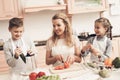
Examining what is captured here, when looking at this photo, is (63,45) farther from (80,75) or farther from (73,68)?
(80,75)

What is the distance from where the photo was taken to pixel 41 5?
13.0ft

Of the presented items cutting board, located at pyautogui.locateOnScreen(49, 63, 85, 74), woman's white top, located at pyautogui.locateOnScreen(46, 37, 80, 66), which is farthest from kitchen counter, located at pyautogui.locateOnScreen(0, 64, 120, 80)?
woman's white top, located at pyautogui.locateOnScreen(46, 37, 80, 66)

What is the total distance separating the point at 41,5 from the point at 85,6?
0.70 m

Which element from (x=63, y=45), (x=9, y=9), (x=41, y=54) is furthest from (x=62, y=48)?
(x=9, y=9)

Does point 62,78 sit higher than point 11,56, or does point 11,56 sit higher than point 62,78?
point 11,56

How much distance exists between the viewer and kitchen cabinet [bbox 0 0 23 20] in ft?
12.3

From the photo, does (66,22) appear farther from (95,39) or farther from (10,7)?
(10,7)

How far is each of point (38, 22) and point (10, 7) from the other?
57 centimetres

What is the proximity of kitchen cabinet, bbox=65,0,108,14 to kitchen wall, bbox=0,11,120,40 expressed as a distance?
0.30 metres

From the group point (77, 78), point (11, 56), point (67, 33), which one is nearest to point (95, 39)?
point (67, 33)

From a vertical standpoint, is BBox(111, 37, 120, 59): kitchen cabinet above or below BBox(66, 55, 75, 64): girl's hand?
below

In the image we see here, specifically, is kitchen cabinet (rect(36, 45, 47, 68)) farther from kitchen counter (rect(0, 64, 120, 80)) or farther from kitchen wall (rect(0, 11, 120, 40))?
kitchen counter (rect(0, 64, 120, 80))

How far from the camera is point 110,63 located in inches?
82.7

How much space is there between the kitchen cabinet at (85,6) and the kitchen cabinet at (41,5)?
0.12m
